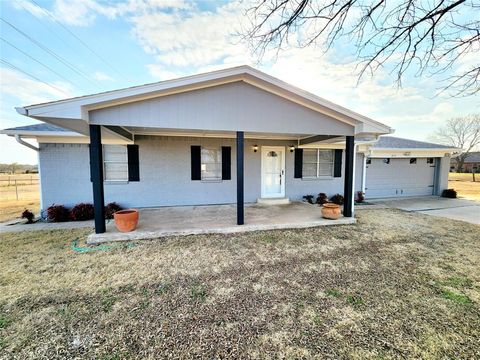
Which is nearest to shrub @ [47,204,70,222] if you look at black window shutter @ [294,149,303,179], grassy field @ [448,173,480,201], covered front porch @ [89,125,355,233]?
covered front porch @ [89,125,355,233]

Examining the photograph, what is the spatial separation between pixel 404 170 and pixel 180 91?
11.7 metres

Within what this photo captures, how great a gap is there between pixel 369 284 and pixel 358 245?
64.8 inches

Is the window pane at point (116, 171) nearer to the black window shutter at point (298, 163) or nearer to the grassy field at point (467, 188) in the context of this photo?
the black window shutter at point (298, 163)

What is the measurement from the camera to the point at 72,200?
693 cm

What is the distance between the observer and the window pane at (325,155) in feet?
30.5

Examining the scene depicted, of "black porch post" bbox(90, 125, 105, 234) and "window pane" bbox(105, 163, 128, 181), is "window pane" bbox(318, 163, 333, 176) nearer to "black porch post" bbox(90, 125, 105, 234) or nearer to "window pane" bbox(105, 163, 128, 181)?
"window pane" bbox(105, 163, 128, 181)

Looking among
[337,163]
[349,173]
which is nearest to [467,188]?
[337,163]

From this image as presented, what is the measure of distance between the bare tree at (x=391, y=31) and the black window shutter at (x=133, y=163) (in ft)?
17.8

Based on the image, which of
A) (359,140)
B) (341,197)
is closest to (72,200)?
(341,197)

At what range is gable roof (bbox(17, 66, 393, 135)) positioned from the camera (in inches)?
156

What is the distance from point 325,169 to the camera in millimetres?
9461

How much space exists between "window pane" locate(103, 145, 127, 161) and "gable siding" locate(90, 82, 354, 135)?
317 cm

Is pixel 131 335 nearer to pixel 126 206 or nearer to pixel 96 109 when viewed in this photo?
pixel 96 109

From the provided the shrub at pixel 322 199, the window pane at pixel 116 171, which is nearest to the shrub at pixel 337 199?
the shrub at pixel 322 199
